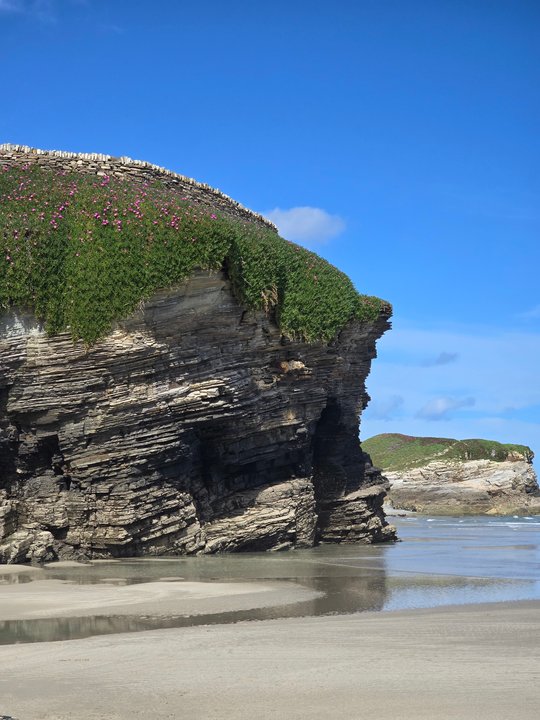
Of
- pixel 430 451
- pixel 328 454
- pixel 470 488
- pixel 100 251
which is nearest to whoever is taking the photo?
pixel 100 251

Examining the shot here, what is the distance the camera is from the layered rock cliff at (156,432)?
60.5ft

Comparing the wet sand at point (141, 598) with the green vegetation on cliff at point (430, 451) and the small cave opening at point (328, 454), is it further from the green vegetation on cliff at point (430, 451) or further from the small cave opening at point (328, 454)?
the green vegetation on cliff at point (430, 451)

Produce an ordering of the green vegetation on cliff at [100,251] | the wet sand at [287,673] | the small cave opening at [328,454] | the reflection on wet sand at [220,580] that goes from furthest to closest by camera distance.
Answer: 1. the small cave opening at [328,454]
2. the green vegetation on cliff at [100,251]
3. the reflection on wet sand at [220,580]
4. the wet sand at [287,673]

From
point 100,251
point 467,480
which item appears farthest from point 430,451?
point 100,251

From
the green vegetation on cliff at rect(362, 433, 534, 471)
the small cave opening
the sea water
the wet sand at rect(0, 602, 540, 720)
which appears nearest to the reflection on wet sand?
the sea water

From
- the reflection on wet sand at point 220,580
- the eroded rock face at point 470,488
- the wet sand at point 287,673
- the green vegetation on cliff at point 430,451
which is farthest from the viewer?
the green vegetation on cliff at point 430,451

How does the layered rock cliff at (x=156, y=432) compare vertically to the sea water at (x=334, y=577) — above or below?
above

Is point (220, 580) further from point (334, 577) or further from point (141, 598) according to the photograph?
point (141, 598)

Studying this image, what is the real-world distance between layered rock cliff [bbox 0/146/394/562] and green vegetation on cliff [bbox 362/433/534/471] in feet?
163

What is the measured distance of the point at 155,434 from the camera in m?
19.3

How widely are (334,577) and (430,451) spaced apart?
60295 millimetres

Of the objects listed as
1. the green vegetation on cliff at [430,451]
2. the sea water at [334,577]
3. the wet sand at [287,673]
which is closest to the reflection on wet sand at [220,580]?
the sea water at [334,577]

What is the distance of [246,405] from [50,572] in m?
6.75

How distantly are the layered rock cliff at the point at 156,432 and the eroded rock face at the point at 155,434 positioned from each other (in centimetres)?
3
